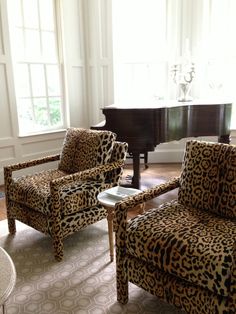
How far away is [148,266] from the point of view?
1633mm

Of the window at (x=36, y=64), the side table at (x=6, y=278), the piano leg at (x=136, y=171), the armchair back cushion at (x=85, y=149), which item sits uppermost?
the window at (x=36, y=64)

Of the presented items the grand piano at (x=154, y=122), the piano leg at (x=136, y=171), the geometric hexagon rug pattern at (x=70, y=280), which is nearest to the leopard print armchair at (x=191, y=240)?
the geometric hexagon rug pattern at (x=70, y=280)

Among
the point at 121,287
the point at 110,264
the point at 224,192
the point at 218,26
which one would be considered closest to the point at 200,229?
the point at 224,192

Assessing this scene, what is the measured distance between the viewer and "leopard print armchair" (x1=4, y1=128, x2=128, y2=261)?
223cm

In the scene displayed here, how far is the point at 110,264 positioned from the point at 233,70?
3.55 metres

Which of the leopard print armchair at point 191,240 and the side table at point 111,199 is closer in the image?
the leopard print armchair at point 191,240

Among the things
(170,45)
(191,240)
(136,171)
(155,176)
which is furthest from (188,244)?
(170,45)

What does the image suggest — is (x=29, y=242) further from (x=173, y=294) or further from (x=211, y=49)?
(x=211, y=49)

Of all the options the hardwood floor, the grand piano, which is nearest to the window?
the hardwood floor

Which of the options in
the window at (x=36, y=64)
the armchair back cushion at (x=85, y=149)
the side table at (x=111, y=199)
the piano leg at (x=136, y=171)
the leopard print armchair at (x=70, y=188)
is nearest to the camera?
the side table at (x=111, y=199)

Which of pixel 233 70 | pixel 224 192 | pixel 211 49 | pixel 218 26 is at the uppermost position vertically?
pixel 218 26

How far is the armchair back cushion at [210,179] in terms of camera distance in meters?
1.76

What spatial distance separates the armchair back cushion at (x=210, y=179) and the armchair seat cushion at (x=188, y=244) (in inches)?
2.6

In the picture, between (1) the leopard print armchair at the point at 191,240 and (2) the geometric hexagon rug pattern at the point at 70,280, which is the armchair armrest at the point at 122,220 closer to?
(1) the leopard print armchair at the point at 191,240
